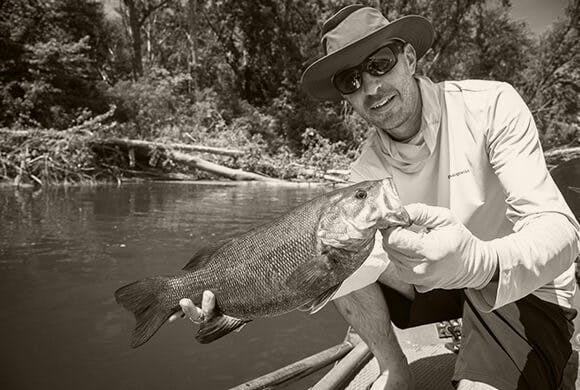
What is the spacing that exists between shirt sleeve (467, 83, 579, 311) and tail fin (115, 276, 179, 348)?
146cm

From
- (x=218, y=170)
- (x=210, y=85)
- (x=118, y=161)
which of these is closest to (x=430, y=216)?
(x=218, y=170)

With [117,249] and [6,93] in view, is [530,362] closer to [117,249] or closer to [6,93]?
[117,249]

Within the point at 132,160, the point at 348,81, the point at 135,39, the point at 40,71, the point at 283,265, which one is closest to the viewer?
the point at 283,265

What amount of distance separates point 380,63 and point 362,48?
6.0 inches

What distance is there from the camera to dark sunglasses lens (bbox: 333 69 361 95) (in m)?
2.86

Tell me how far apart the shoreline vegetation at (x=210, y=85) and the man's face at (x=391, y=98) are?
13.0 metres

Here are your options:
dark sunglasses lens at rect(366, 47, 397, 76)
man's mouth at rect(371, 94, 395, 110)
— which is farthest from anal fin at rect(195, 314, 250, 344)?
dark sunglasses lens at rect(366, 47, 397, 76)

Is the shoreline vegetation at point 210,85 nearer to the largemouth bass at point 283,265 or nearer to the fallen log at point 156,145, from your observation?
the fallen log at point 156,145

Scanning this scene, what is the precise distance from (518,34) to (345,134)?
15.2 meters

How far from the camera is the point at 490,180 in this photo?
8.50 feet

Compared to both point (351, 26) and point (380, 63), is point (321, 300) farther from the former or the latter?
point (351, 26)

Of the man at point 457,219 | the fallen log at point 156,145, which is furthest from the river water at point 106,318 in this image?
the fallen log at point 156,145

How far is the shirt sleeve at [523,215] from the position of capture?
73.2 inches

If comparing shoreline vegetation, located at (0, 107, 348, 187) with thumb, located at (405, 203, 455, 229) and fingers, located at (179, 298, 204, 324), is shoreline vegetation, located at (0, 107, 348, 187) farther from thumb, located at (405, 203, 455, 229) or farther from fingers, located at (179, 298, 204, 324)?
thumb, located at (405, 203, 455, 229)
